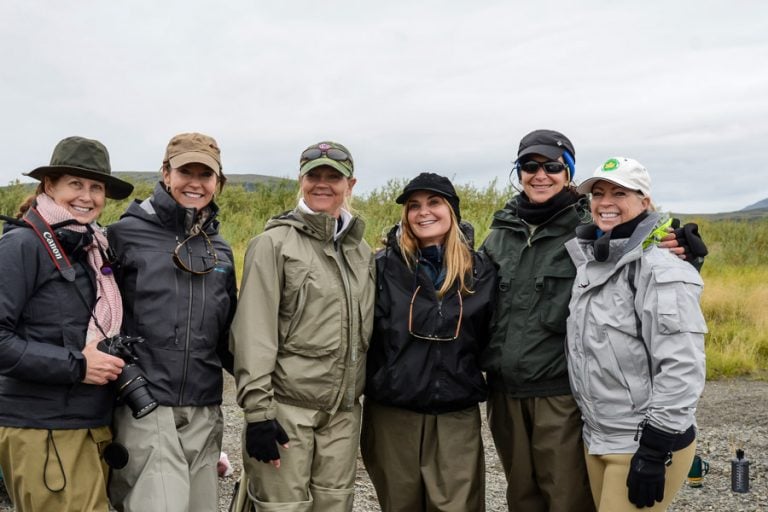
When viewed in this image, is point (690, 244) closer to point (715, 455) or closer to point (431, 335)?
point (431, 335)

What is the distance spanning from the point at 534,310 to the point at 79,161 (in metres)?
2.33

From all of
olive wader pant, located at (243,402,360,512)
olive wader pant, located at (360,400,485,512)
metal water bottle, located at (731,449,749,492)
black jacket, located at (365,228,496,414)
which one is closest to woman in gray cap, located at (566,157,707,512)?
black jacket, located at (365,228,496,414)

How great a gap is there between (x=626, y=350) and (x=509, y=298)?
2.31ft

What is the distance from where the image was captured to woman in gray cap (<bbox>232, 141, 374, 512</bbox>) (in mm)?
3379

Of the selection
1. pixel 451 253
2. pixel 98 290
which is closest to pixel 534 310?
pixel 451 253

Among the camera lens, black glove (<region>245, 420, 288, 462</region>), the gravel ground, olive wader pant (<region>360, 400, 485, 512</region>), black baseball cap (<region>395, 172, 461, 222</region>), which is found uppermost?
black baseball cap (<region>395, 172, 461, 222</region>)

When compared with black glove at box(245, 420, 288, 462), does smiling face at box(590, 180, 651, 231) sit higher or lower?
higher

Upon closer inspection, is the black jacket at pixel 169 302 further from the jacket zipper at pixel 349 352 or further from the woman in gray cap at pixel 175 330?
the jacket zipper at pixel 349 352

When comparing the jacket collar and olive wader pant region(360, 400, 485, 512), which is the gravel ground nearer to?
olive wader pant region(360, 400, 485, 512)

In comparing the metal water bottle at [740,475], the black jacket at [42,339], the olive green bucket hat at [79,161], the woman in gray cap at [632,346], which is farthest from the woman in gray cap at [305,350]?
the metal water bottle at [740,475]

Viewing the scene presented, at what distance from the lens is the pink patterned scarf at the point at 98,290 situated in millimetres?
3180

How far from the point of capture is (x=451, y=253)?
3.77 meters

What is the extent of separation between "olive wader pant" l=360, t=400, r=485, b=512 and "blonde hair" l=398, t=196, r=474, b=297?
68 centimetres

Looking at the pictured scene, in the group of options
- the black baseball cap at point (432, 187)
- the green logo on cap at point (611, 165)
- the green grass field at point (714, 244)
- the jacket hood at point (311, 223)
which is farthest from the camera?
the green grass field at point (714, 244)
